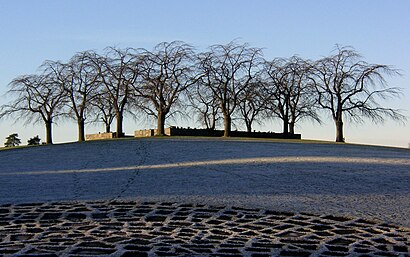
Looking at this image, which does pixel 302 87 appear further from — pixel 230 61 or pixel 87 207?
pixel 87 207

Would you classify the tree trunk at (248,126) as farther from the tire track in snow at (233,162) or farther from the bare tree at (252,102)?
the tire track in snow at (233,162)

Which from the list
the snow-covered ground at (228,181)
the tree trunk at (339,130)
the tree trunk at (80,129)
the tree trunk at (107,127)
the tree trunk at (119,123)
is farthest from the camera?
the tree trunk at (107,127)

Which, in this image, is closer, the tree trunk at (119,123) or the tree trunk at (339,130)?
the tree trunk at (119,123)

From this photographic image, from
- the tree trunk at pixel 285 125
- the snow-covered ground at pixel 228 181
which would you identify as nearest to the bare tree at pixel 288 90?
the tree trunk at pixel 285 125

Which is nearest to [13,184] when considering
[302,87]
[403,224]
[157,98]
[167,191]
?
[167,191]

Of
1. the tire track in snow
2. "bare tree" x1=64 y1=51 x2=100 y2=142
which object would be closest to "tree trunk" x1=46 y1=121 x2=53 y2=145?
"bare tree" x1=64 y1=51 x2=100 y2=142

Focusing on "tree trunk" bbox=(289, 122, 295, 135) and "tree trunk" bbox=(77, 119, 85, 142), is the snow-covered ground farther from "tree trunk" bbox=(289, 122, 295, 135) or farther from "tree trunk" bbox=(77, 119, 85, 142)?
"tree trunk" bbox=(289, 122, 295, 135)

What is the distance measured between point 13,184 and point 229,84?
96.5ft

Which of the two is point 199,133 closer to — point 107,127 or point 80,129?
point 107,127

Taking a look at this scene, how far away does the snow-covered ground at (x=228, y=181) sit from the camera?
39.6 feet

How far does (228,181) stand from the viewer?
15672 millimetres

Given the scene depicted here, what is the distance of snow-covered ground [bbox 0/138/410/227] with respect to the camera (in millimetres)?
12078

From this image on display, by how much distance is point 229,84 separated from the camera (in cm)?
4425

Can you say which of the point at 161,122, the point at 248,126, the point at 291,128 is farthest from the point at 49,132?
the point at 291,128
